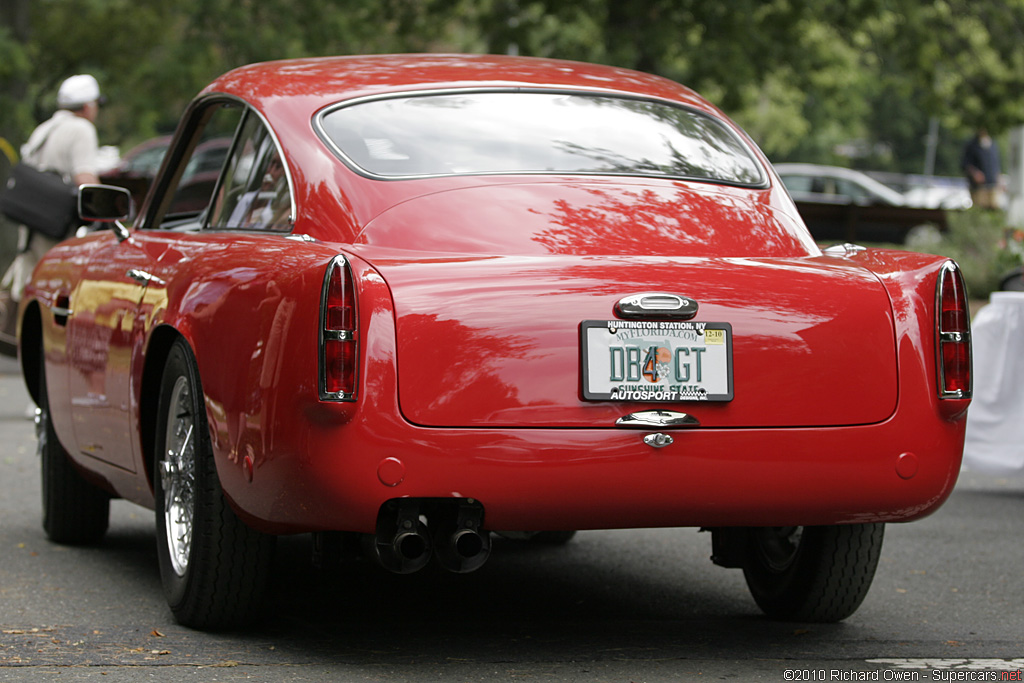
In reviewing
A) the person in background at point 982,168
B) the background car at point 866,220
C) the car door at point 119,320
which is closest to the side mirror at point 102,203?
the car door at point 119,320

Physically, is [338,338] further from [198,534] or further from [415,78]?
[415,78]

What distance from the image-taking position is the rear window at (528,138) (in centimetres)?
464

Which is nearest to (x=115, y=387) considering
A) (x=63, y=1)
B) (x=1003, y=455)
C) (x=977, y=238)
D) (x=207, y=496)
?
(x=207, y=496)

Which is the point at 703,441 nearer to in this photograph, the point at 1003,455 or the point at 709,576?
the point at 709,576

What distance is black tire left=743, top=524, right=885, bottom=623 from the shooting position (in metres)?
4.70

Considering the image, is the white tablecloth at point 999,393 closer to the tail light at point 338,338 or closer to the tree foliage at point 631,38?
the tail light at point 338,338

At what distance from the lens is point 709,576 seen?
5.79m

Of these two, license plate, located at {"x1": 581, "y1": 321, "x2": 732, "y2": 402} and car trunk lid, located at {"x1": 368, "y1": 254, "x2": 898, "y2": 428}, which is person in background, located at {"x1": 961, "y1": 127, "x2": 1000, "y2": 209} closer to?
car trunk lid, located at {"x1": 368, "y1": 254, "x2": 898, "y2": 428}

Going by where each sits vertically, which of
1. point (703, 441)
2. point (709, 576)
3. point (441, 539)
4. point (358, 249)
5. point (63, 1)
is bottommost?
point (709, 576)

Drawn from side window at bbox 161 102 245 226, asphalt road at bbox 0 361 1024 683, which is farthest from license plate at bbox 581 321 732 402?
side window at bbox 161 102 245 226

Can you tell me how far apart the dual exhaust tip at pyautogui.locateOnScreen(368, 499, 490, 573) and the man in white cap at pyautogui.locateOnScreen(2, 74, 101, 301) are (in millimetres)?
7433

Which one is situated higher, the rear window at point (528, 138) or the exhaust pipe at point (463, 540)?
the rear window at point (528, 138)

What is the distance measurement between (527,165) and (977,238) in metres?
15.7

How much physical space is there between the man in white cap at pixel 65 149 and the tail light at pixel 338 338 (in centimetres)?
751
